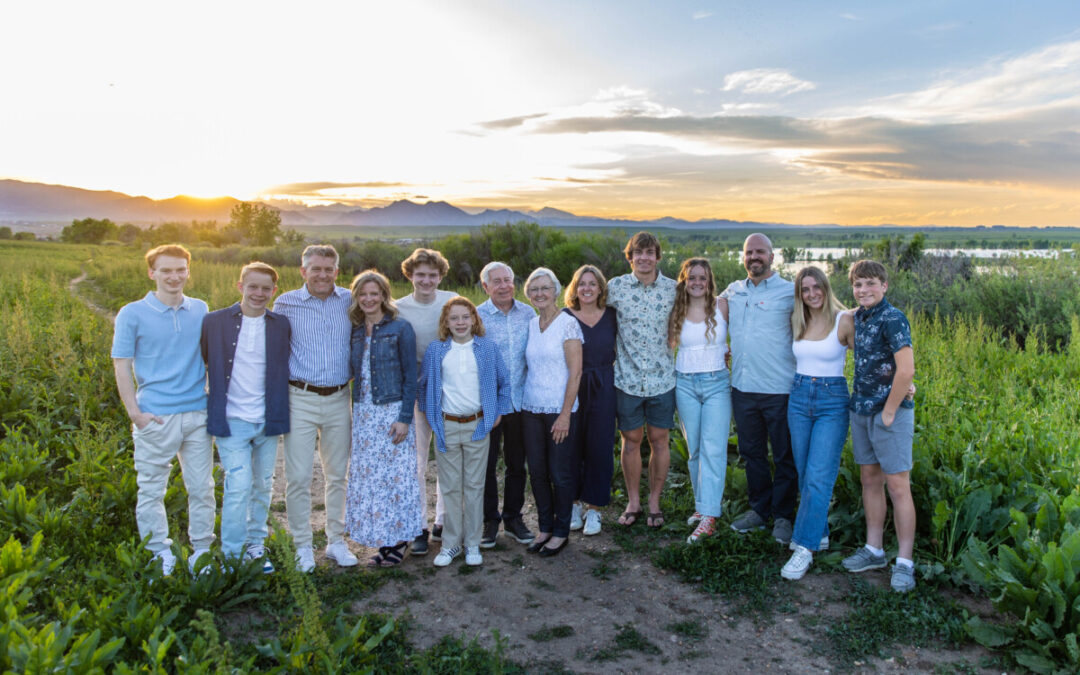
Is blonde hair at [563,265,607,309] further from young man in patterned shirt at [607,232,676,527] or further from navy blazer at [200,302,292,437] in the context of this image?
navy blazer at [200,302,292,437]

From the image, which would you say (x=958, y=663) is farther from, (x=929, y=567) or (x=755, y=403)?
(x=755, y=403)

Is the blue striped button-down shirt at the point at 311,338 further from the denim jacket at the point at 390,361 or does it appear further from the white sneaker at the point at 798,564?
the white sneaker at the point at 798,564

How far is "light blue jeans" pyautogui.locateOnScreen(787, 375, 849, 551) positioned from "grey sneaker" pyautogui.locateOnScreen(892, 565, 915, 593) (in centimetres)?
47

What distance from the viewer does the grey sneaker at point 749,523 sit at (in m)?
5.00

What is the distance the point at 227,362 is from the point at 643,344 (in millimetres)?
2711

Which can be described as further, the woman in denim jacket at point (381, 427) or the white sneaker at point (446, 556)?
the white sneaker at point (446, 556)

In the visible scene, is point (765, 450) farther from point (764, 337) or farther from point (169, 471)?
point (169, 471)

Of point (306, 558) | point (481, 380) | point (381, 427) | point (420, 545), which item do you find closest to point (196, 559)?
point (306, 558)

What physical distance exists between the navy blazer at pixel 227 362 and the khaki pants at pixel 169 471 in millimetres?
127

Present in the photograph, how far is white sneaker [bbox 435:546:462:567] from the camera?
4.64 meters

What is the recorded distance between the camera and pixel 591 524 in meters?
5.20

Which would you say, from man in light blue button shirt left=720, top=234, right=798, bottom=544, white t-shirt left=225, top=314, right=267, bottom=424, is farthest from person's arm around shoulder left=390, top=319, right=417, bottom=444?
man in light blue button shirt left=720, top=234, right=798, bottom=544

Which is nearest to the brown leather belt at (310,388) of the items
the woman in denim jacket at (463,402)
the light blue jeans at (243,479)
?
the light blue jeans at (243,479)

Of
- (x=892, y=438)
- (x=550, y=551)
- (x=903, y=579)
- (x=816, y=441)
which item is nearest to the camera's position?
(x=892, y=438)
